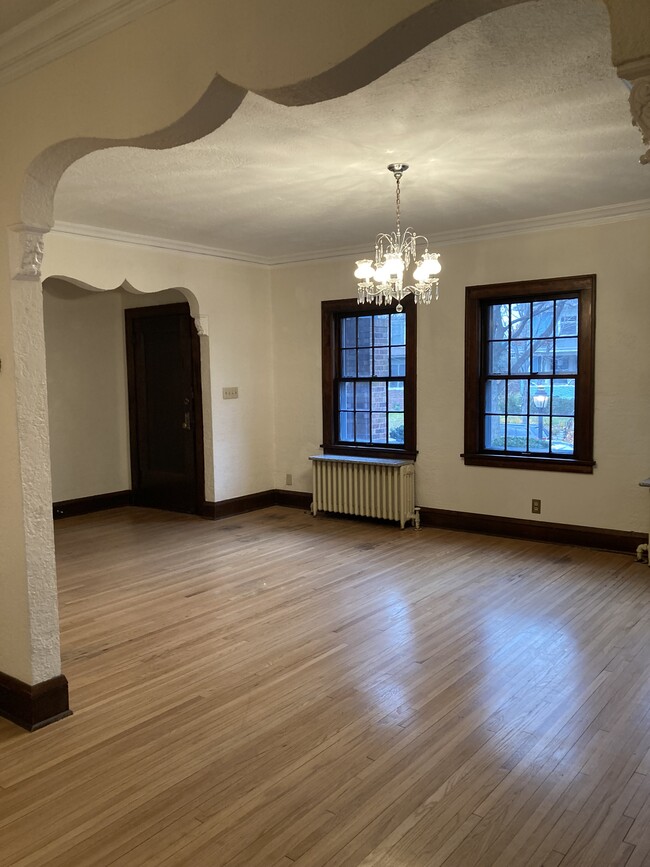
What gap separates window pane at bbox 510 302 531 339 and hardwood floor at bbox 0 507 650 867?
6.78ft

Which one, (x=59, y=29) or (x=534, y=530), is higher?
(x=59, y=29)

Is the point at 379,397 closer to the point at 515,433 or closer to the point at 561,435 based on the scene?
the point at 515,433

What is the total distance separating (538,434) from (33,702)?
458 cm

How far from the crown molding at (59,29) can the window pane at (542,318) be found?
4.42 metres

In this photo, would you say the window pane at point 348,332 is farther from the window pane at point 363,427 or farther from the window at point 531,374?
the window at point 531,374

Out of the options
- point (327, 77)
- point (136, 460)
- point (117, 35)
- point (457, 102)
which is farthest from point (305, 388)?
point (327, 77)

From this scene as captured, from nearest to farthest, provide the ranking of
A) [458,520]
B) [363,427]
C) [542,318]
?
[542,318], [458,520], [363,427]

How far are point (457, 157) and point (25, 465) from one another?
A: 294 cm

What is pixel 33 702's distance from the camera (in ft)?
9.70

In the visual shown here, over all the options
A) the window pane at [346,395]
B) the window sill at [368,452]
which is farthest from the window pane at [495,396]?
the window pane at [346,395]

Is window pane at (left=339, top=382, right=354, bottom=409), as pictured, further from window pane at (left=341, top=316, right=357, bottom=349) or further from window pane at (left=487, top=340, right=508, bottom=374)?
window pane at (left=487, top=340, right=508, bottom=374)

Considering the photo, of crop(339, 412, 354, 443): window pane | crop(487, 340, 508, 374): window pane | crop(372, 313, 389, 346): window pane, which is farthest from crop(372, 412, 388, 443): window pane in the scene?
crop(487, 340, 508, 374): window pane

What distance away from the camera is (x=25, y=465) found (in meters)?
2.96

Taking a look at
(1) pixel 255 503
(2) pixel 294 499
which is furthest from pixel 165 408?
(2) pixel 294 499
